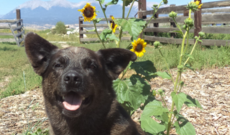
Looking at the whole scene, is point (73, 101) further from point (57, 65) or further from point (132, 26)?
point (132, 26)

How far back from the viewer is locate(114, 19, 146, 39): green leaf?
2633mm

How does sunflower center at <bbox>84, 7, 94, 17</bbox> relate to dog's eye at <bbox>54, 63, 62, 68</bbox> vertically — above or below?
above

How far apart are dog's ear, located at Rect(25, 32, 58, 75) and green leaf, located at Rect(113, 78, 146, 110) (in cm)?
85

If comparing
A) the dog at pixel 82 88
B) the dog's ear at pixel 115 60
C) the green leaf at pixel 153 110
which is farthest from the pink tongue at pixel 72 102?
the green leaf at pixel 153 110

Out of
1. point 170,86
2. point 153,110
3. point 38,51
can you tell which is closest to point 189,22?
point 153,110

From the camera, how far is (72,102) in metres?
2.22

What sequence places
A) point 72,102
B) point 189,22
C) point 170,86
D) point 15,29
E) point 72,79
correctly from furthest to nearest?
point 15,29 → point 170,86 → point 189,22 → point 72,102 → point 72,79

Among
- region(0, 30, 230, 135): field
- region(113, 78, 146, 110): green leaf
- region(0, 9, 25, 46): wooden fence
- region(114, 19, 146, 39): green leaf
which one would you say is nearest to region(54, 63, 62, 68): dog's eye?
region(113, 78, 146, 110): green leaf

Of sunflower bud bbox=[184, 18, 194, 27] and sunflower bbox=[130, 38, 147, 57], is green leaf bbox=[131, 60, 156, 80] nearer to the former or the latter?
sunflower bbox=[130, 38, 147, 57]

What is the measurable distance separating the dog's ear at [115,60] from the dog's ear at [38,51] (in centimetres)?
57

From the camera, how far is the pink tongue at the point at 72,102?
2.16 metres

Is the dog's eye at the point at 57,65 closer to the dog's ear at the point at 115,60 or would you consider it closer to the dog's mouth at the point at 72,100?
the dog's mouth at the point at 72,100

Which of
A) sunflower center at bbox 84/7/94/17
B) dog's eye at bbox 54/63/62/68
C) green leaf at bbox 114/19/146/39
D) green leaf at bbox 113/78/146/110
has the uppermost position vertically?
sunflower center at bbox 84/7/94/17

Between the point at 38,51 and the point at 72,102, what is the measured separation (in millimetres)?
704
